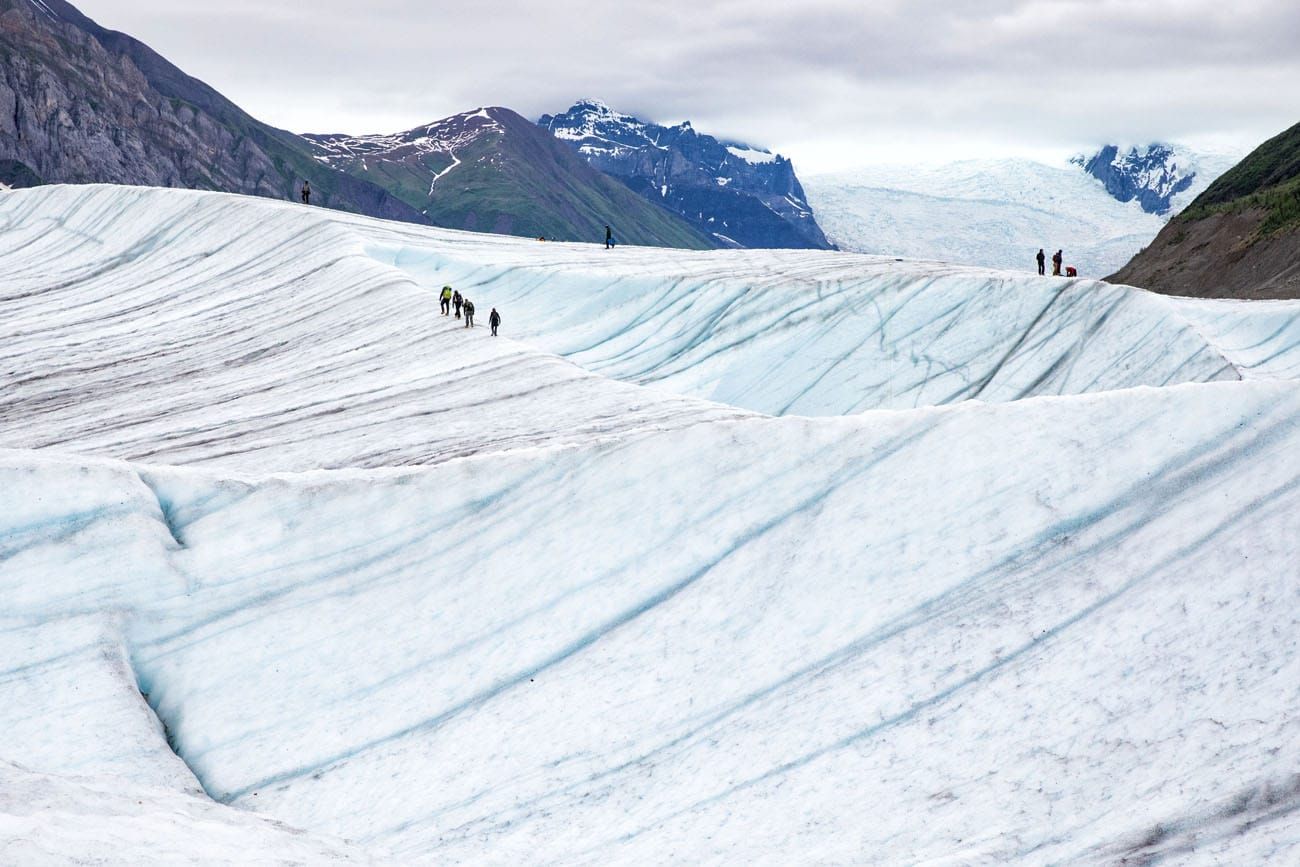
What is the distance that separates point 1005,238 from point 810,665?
15672cm

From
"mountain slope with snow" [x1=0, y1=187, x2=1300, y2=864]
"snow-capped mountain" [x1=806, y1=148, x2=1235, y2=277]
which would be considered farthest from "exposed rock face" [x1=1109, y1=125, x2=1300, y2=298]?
"snow-capped mountain" [x1=806, y1=148, x2=1235, y2=277]

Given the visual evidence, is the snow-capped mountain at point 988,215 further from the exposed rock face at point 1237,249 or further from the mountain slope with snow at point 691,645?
the mountain slope with snow at point 691,645

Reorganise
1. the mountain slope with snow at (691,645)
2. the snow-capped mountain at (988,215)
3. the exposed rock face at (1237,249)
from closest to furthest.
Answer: the mountain slope with snow at (691,645) < the exposed rock face at (1237,249) < the snow-capped mountain at (988,215)

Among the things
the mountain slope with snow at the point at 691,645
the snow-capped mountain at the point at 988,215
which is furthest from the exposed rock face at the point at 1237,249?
the snow-capped mountain at the point at 988,215

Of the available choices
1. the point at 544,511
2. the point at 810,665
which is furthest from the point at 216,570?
the point at 810,665

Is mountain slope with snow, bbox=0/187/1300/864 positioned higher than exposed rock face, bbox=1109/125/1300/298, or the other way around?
exposed rock face, bbox=1109/125/1300/298

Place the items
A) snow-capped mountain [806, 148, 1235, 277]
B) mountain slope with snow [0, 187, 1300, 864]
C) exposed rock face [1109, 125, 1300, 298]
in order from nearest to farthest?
mountain slope with snow [0, 187, 1300, 864] → exposed rock face [1109, 125, 1300, 298] → snow-capped mountain [806, 148, 1235, 277]

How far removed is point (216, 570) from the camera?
13.6 m

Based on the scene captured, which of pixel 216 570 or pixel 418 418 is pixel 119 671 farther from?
pixel 418 418

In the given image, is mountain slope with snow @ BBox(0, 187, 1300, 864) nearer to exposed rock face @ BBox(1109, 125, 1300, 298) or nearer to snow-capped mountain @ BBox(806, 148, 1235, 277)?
exposed rock face @ BBox(1109, 125, 1300, 298)

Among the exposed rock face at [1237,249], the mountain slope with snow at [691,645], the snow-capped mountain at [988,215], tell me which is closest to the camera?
the mountain slope with snow at [691,645]

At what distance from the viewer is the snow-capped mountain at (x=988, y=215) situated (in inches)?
6176

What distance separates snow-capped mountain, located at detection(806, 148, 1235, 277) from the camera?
15688 centimetres

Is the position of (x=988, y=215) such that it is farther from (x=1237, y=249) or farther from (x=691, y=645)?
(x=691, y=645)
